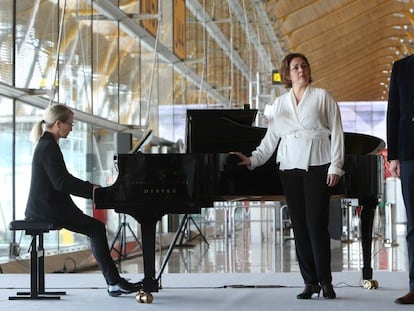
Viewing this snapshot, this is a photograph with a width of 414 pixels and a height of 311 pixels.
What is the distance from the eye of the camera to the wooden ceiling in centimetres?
2357

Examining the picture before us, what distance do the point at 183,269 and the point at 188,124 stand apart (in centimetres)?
364

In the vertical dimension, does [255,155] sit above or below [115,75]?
below

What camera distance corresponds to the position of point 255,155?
5.04 metres

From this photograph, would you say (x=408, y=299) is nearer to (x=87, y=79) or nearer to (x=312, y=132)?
(x=312, y=132)

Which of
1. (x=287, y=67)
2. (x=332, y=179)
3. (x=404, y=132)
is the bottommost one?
(x=332, y=179)

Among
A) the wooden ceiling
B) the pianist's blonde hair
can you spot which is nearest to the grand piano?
the pianist's blonde hair

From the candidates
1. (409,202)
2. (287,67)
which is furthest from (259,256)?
(409,202)

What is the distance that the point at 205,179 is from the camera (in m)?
4.82

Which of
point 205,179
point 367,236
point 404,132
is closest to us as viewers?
point 404,132

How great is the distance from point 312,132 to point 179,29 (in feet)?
38.5

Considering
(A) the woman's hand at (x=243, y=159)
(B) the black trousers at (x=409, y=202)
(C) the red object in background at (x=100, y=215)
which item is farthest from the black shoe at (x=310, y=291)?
(C) the red object in background at (x=100, y=215)

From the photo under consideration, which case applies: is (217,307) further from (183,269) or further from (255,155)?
(183,269)

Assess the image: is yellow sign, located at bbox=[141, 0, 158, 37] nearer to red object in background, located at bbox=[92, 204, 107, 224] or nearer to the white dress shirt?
red object in background, located at bbox=[92, 204, 107, 224]

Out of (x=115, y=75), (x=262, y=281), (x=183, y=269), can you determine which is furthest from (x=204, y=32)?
(x=262, y=281)
